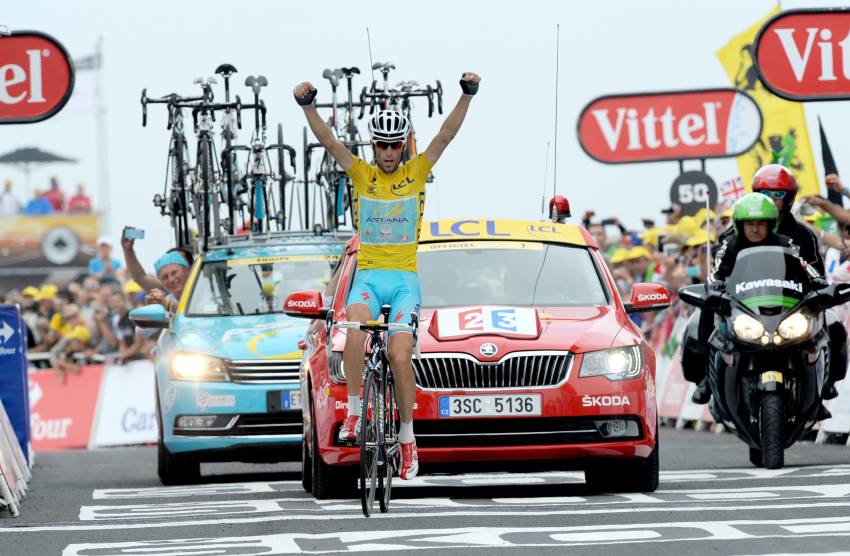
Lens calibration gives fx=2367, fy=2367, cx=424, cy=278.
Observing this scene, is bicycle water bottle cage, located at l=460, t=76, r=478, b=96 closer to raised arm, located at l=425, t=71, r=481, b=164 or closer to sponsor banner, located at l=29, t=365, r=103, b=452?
raised arm, located at l=425, t=71, r=481, b=164

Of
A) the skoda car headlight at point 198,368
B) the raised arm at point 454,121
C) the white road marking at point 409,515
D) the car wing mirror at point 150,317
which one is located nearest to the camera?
the white road marking at point 409,515

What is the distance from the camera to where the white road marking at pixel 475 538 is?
1037 cm

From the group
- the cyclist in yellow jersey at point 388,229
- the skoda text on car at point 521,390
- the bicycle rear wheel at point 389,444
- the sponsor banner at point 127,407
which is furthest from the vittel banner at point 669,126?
the bicycle rear wheel at point 389,444

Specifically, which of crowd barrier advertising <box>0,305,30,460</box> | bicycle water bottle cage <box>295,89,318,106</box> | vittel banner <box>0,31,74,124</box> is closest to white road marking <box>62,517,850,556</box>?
bicycle water bottle cage <box>295,89,318,106</box>

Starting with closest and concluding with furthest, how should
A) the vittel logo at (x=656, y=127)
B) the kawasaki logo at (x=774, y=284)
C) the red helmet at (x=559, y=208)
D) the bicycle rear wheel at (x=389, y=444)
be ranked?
the bicycle rear wheel at (x=389, y=444)
the kawasaki logo at (x=774, y=284)
the red helmet at (x=559, y=208)
the vittel logo at (x=656, y=127)

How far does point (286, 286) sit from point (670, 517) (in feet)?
23.4

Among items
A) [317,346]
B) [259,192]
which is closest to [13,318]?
[259,192]

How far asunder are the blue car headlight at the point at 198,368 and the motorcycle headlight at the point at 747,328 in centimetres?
371

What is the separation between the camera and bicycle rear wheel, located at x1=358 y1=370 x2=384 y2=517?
12.0 meters

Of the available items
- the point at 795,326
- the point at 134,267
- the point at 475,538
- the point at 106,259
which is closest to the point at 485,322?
the point at 795,326

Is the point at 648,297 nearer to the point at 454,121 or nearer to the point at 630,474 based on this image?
the point at 630,474

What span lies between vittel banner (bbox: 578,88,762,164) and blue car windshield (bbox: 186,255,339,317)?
1349 cm

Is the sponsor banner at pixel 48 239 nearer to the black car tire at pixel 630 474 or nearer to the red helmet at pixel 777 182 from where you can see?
the red helmet at pixel 777 182

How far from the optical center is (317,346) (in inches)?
554
